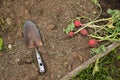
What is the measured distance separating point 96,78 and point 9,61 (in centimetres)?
84

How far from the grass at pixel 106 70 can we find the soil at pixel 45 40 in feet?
0.36

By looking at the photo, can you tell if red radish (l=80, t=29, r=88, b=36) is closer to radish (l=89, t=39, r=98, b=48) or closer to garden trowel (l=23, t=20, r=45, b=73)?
radish (l=89, t=39, r=98, b=48)

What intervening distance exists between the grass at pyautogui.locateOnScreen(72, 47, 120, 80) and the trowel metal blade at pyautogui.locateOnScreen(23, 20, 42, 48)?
50 cm

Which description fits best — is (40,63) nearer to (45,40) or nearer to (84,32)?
(45,40)

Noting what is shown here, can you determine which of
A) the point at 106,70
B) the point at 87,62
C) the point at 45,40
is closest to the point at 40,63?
the point at 45,40

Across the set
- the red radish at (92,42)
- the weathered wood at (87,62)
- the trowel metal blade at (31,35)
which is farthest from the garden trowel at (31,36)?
the red radish at (92,42)

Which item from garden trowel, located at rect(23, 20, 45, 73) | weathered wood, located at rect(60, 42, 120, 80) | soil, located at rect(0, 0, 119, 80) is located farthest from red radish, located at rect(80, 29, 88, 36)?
garden trowel, located at rect(23, 20, 45, 73)

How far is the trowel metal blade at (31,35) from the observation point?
136 inches

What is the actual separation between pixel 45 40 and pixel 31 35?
14 cm

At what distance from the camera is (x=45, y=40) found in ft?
11.4

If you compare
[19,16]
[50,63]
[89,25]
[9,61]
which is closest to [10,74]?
[9,61]

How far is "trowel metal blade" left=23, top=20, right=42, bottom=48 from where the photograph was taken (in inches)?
136

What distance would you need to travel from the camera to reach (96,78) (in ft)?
Result: 11.2

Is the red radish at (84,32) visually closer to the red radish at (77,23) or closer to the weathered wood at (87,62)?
the red radish at (77,23)
